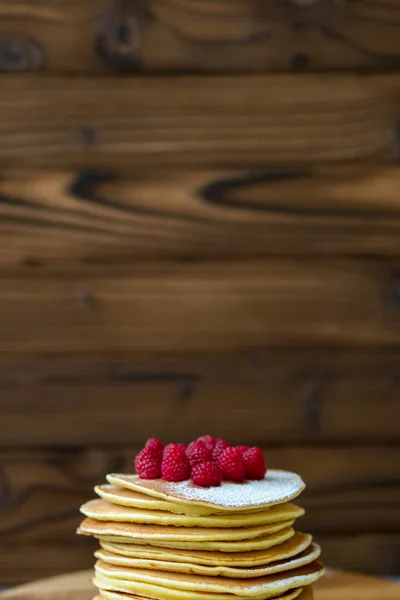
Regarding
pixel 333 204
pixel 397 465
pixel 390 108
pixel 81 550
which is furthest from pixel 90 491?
pixel 390 108

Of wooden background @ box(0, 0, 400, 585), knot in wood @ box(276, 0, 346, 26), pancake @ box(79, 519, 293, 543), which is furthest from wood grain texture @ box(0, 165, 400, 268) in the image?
pancake @ box(79, 519, 293, 543)

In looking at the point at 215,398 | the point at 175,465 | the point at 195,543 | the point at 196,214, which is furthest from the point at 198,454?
the point at 196,214

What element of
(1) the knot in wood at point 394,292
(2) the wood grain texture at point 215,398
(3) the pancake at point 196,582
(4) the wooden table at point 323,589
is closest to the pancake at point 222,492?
(3) the pancake at point 196,582

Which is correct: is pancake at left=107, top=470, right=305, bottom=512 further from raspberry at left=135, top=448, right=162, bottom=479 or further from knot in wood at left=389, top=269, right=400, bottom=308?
knot in wood at left=389, top=269, right=400, bottom=308

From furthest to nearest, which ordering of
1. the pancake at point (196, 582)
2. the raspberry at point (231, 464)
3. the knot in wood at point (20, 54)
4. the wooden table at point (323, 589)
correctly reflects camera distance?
the knot in wood at point (20, 54) < the wooden table at point (323, 589) < the raspberry at point (231, 464) < the pancake at point (196, 582)

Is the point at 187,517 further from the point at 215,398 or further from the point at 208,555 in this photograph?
the point at 215,398

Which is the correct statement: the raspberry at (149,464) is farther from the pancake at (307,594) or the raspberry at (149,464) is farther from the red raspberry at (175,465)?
the pancake at (307,594)
